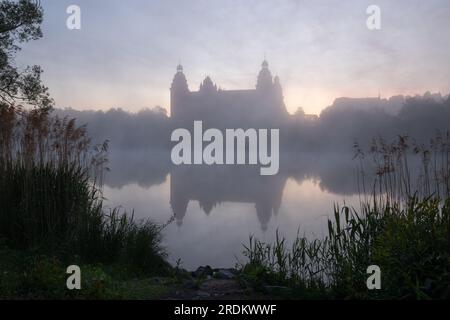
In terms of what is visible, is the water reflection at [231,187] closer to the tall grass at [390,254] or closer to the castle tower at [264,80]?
the tall grass at [390,254]

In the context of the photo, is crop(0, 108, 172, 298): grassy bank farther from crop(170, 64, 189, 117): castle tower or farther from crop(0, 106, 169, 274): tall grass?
crop(170, 64, 189, 117): castle tower

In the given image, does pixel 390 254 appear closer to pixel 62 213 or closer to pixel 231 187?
pixel 62 213

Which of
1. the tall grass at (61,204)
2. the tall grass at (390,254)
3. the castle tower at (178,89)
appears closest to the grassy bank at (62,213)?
the tall grass at (61,204)

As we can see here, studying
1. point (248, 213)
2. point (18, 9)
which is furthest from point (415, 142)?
point (248, 213)

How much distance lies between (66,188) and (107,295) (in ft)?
13.4

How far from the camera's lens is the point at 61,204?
8.31 metres

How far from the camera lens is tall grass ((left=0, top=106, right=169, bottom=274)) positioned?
7.59 meters

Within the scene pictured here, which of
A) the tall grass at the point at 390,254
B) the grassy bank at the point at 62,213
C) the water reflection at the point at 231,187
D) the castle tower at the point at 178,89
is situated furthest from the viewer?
the castle tower at the point at 178,89

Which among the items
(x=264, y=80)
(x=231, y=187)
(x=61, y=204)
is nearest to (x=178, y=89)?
(x=264, y=80)

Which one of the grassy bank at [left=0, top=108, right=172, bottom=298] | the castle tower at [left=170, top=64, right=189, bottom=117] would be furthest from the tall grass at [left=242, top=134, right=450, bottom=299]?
the castle tower at [left=170, top=64, right=189, bottom=117]

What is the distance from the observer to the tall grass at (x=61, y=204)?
7.59 metres
